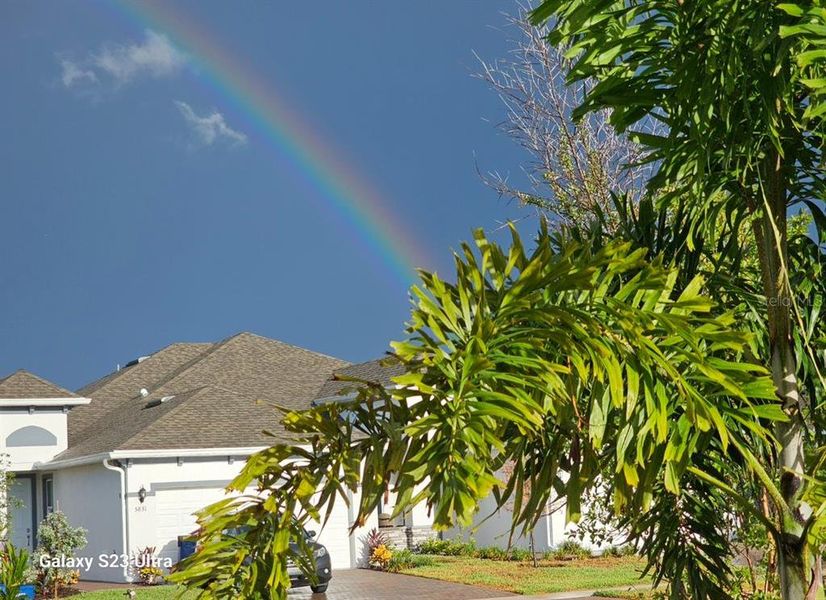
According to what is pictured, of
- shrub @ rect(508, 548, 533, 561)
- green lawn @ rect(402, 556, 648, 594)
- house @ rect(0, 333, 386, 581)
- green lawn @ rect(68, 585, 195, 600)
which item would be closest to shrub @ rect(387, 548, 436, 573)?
green lawn @ rect(402, 556, 648, 594)

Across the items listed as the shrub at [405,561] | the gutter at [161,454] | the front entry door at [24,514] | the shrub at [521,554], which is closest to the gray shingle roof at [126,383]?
the front entry door at [24,514]

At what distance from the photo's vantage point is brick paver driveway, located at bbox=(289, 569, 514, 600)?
62.9 ft

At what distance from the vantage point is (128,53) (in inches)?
3285

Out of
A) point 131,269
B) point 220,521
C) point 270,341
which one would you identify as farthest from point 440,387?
point 131,269

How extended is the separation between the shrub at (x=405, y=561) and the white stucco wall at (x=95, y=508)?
6.56 meters

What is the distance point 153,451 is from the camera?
2489cm

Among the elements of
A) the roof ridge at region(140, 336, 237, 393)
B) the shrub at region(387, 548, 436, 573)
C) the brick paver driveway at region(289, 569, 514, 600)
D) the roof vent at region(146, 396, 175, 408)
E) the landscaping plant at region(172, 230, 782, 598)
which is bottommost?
the brick paver driveway at region(289, 569, 514, 600)

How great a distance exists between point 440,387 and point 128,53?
85820mm

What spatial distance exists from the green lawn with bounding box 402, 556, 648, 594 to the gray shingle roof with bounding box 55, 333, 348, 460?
564 cm

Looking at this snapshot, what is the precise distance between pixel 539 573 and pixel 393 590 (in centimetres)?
345

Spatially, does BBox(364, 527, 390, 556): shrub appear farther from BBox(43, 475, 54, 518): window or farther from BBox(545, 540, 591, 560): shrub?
BBox(43, 475, 54, 518): window

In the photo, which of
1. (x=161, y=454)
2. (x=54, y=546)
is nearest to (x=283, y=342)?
(x=161, y=454)

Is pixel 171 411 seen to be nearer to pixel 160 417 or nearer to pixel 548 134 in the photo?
pixel 160 417

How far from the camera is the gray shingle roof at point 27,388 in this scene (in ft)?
92.7
